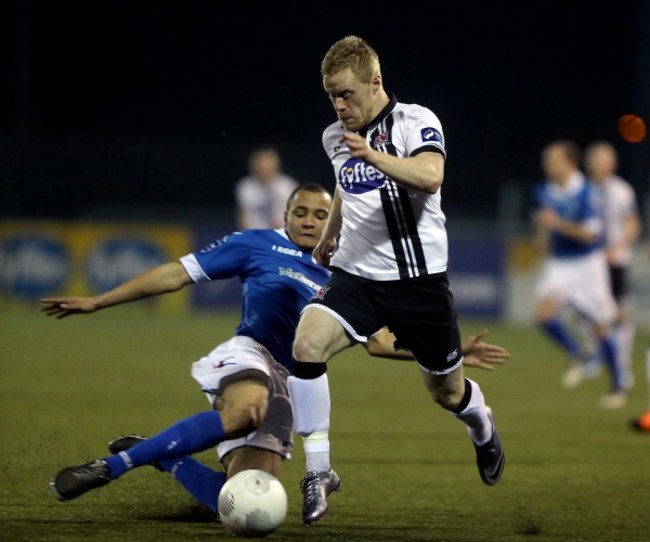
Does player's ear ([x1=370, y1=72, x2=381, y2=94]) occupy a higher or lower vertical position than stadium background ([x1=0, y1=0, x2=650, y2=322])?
lower

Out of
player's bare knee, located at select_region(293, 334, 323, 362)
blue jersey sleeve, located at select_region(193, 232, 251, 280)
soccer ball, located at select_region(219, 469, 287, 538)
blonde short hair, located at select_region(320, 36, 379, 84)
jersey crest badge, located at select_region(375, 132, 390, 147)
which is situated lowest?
soccer ball, located at select_region(219, 469, 287, 538)

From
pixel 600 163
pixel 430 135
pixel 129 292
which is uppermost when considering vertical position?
pixel 600 163

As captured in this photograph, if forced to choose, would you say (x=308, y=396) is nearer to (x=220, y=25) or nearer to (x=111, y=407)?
(x=111, y=407)

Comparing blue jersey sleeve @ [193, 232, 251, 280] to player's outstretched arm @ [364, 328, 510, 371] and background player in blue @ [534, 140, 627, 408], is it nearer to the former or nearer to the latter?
player's outstretched arm @ [364, 328, 510, 371]

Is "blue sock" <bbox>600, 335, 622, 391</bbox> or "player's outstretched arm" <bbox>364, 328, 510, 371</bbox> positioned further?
"blue sock" <bbox>600, 335, 622, 391</bbox>

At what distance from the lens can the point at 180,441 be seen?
211 inches

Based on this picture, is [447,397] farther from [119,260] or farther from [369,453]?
[119,260]

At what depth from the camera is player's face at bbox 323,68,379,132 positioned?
5.47m

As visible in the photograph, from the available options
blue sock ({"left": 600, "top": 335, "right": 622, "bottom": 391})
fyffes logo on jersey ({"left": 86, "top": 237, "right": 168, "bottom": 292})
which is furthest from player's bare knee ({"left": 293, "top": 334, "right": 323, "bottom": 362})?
fyffes logo on jersey ({"left": 86, "top": 237, "right": 168, "bottom": 292})

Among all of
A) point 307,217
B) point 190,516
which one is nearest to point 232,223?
point 307,217

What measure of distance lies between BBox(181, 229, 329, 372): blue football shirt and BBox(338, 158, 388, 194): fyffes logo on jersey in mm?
566

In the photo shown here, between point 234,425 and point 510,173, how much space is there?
61.5 feet

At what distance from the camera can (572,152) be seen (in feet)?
42.0

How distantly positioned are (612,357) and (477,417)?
6002mm
